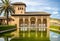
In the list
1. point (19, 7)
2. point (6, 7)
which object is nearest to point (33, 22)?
point (19, 7)

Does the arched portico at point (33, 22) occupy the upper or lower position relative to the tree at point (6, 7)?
lower

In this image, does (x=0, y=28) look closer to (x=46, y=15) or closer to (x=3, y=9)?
(x=3, y=9)

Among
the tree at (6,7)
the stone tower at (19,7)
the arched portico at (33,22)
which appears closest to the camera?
the tree at (6,7)

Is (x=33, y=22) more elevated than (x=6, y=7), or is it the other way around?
(x=6, y=7)

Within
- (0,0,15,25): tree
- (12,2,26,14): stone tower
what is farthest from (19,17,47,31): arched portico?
(0,0,15,25): tree

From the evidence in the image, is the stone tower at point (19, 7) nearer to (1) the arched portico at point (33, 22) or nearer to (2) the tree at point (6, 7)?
(1) the arched portico at point (33, 22)

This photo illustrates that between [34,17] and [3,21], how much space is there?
856 cm

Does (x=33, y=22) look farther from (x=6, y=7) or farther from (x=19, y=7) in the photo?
(x=6, y=7)

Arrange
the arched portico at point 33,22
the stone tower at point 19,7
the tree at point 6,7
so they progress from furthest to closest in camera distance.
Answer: the stone tower at point 19,7 → the arched portico at point 33,22 → the tree at point 6,7

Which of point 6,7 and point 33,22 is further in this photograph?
point 33,22

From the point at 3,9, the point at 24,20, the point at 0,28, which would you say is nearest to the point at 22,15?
the point at 24,20

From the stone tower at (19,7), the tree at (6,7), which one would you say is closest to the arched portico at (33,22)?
the stone tower at (19,7)

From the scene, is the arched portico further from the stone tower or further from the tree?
the tree

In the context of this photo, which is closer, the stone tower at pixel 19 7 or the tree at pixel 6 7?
the tree at pixel 6 7
